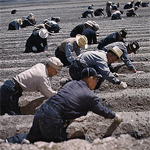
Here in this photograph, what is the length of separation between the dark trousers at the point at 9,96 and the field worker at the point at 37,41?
3.27 meters

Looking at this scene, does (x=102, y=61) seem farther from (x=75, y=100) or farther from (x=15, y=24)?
(x=15, y=24)

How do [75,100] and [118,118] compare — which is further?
[118,118]

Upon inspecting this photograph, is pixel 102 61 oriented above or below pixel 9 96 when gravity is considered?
above

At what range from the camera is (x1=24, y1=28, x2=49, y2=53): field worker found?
657 cm

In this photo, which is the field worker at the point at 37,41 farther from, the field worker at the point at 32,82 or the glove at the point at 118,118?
the glove at the point at 118,118

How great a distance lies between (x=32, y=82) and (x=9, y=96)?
405 millimetres

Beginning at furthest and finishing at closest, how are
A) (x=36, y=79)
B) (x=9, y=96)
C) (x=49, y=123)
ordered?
(x=9, y=96) → (x=36, y=79) → (x=49, y=123)

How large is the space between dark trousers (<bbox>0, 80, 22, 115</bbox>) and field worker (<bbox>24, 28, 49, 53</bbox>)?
327 centimetres

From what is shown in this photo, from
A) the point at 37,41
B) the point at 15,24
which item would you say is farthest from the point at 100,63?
the point at 15,24

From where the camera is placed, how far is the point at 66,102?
261cm

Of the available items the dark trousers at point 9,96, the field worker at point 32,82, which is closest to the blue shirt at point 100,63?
the field worker at point 32,82

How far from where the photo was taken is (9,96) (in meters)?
3.46

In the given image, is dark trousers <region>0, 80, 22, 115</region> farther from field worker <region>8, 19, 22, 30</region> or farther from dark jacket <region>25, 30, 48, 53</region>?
field worker <region>8, 19, 22, 30</region>

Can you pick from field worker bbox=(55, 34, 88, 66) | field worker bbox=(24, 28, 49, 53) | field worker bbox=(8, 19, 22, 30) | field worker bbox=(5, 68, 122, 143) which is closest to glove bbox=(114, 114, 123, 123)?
field worker bbox=(5, 68, 122, 143)
